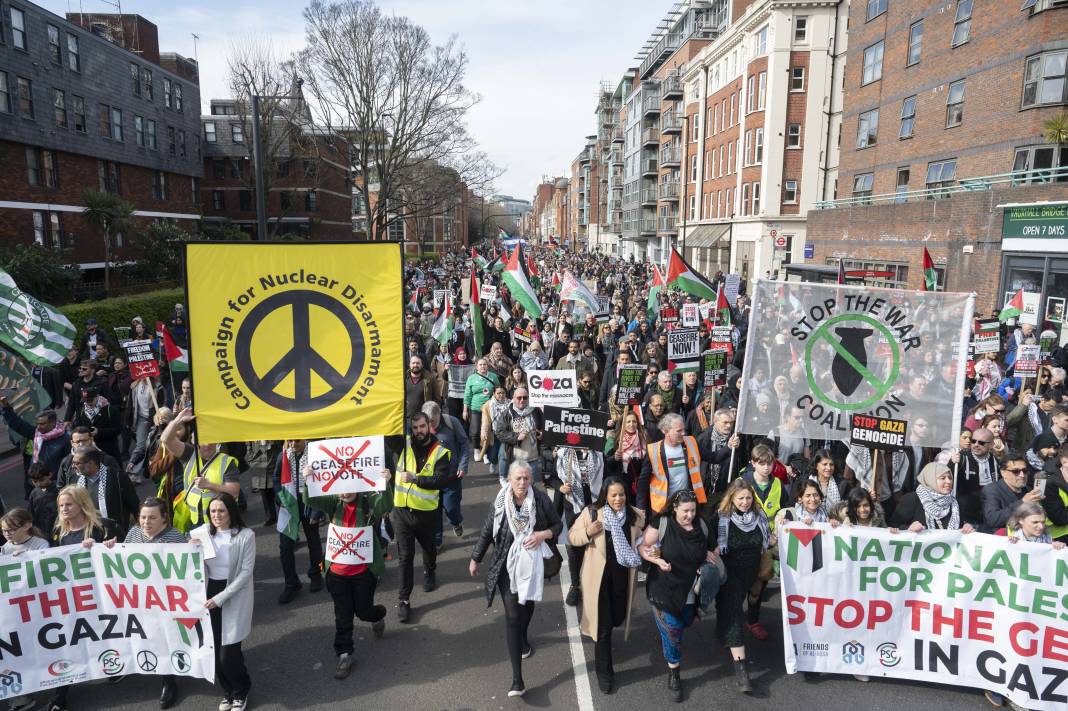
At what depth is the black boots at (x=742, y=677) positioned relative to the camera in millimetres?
5137

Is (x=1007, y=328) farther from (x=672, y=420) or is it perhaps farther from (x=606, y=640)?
(x=606, y=640)

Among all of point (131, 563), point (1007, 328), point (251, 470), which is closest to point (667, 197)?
point (1007, 328)

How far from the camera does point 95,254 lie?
34.5m

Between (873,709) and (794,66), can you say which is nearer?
(873,709)

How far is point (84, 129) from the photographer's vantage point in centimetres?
3369

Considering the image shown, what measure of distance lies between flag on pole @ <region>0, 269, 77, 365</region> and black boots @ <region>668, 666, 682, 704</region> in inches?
293

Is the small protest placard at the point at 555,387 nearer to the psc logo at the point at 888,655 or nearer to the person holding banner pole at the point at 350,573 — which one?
the person holding banner pole at the point at 350,573

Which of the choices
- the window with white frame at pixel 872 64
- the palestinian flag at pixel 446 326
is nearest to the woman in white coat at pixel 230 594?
the palestinian flag at pixel 446 326

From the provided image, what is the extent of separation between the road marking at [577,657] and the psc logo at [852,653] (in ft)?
6.61

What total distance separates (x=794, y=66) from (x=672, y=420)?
37.6 meters

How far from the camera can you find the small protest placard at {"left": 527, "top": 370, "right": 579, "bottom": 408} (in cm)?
742

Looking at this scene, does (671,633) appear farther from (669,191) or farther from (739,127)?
(669,191)

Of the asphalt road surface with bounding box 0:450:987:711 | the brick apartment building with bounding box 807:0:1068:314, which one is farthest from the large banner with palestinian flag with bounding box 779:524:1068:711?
the brick apartment building with bounding box 807:0:1068:314

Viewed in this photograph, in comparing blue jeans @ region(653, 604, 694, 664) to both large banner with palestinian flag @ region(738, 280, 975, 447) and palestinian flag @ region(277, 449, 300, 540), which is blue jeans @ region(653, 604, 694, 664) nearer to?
large banner with palestinian flag @ region(738, 280, 975, 447)
